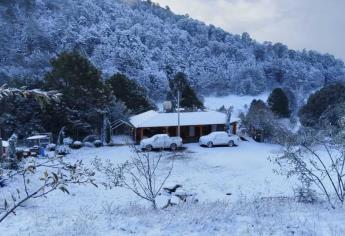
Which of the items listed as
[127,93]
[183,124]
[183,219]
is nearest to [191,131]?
[183,124]

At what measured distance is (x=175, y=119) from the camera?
33.2 m

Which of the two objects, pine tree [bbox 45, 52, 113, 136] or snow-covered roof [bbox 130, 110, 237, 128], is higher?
pine tree [bbox 45, 52, 113, 136]

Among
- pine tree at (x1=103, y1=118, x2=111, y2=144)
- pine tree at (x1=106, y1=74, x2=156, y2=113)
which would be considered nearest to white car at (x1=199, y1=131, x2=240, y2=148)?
pine tree at (x1=103, y1=118, x2=111, y2=144)

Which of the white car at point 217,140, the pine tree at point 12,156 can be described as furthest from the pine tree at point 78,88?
the pine tree at point 12,156

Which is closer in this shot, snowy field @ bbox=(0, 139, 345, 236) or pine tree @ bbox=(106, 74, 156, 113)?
snowy field @ bbox=(0, 139, 345, 236)

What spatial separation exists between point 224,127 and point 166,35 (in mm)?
85034

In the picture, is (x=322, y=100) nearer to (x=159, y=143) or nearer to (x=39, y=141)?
(x=159, y=143)

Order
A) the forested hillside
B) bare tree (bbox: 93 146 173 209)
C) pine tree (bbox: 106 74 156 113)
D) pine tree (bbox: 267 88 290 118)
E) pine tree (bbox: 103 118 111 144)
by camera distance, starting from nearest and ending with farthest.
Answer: bare tree (bbox: 93 146 173 209), pine tree (bbox: 103 118 111 144), pine tree (bbox: 106 74 156 113), pine tree (bbox: 267 88 290 118), the forested hillside

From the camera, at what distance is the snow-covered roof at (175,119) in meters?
32.2

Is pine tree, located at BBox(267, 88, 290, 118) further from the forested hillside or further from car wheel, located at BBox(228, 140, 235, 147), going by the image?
the forested hillside

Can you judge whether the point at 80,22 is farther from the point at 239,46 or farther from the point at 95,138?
the point at 95,138

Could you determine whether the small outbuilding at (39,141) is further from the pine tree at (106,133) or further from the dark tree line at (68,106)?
the pine tree at (106,133)

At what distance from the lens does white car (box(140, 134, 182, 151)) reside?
2858cm

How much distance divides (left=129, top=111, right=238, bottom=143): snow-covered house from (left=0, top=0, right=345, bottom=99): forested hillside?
4670 cm
